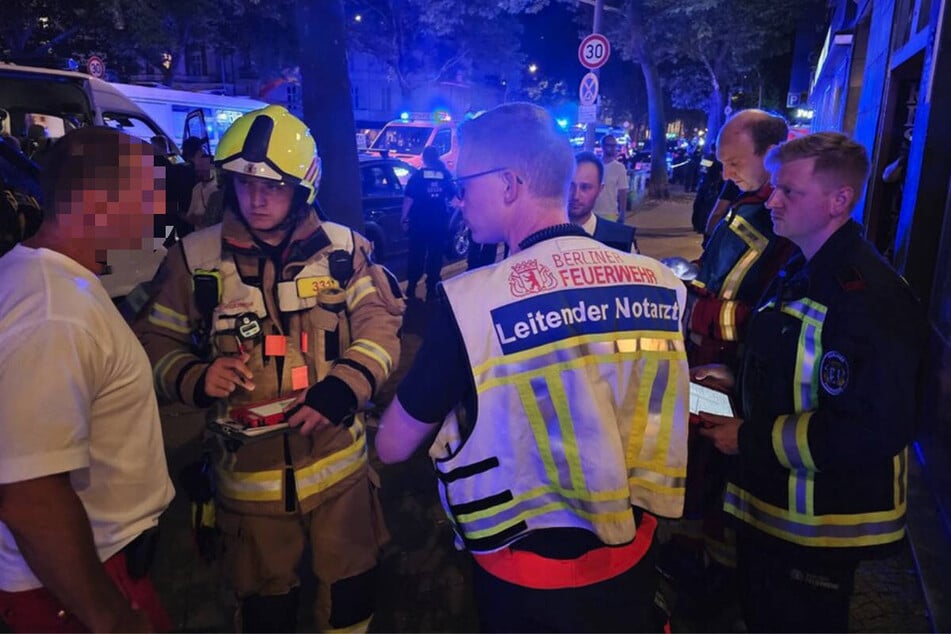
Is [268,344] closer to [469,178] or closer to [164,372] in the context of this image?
[164,372]

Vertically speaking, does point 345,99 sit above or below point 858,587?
above

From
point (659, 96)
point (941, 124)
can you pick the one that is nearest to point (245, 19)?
point (659, 96)

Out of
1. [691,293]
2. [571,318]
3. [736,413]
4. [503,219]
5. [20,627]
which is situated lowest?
[20,627]

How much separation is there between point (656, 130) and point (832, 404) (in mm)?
22431

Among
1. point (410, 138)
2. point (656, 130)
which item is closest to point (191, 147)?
point (410, 138)

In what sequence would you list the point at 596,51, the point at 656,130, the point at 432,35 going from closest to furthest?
the point at 596,51 → the point at 656,130 → the point at 432,35

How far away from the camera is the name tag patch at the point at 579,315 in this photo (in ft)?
4.74

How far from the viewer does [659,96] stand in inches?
899

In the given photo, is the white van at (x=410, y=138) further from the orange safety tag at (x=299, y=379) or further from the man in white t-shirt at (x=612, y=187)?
the orange safety tag at (x=299, y=379)

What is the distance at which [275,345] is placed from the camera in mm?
2256

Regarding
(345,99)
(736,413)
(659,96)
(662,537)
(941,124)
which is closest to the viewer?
(736,413)

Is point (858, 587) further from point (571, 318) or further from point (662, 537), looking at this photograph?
point (571, 318)

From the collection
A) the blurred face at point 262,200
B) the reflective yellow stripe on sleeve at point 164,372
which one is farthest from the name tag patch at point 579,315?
the reflective yellow stripe on sleeve at point 164,372

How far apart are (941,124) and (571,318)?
4.36 meters
